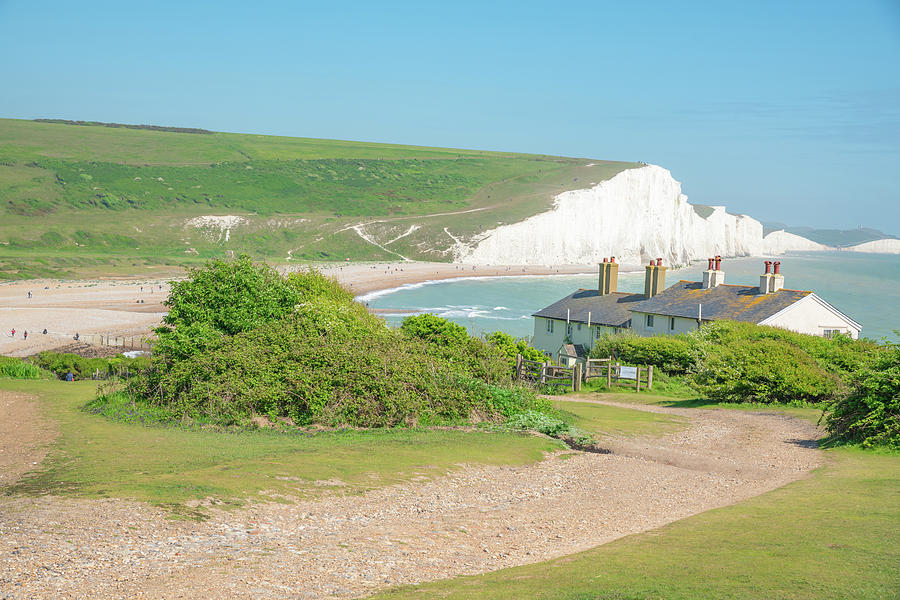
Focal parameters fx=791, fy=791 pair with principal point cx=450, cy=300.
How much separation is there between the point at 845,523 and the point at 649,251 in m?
170

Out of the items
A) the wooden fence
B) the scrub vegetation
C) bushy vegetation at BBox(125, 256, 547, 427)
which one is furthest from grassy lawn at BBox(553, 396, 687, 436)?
the wooden fence

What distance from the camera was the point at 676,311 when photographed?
1593 inches

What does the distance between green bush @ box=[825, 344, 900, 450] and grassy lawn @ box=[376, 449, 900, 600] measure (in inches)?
225

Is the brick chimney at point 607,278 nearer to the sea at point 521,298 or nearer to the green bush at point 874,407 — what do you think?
the sea at point 521,298

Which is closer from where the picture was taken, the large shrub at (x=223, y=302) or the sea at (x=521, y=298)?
the large shrub at (x=223, y=302)

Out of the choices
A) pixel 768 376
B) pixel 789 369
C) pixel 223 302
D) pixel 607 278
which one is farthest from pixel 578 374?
pixel 607 278

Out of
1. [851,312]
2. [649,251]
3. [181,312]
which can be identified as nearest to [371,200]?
[649,251]

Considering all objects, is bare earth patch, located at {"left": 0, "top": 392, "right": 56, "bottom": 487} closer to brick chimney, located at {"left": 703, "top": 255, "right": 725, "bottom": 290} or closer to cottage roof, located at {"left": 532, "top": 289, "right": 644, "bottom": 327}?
cottage roof, located at {"left": 532, "top": 289, "right": 644, "bottom": 327}

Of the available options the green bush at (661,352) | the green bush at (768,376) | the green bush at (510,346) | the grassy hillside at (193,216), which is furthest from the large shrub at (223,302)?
the grassy hillside at (193,216)

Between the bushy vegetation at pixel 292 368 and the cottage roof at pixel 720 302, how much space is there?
1917 cm

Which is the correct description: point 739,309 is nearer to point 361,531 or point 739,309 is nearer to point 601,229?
point 361,531

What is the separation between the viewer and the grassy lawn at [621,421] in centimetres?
1964

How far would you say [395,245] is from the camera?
159500 mm

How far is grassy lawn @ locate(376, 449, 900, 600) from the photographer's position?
7.07 metres
